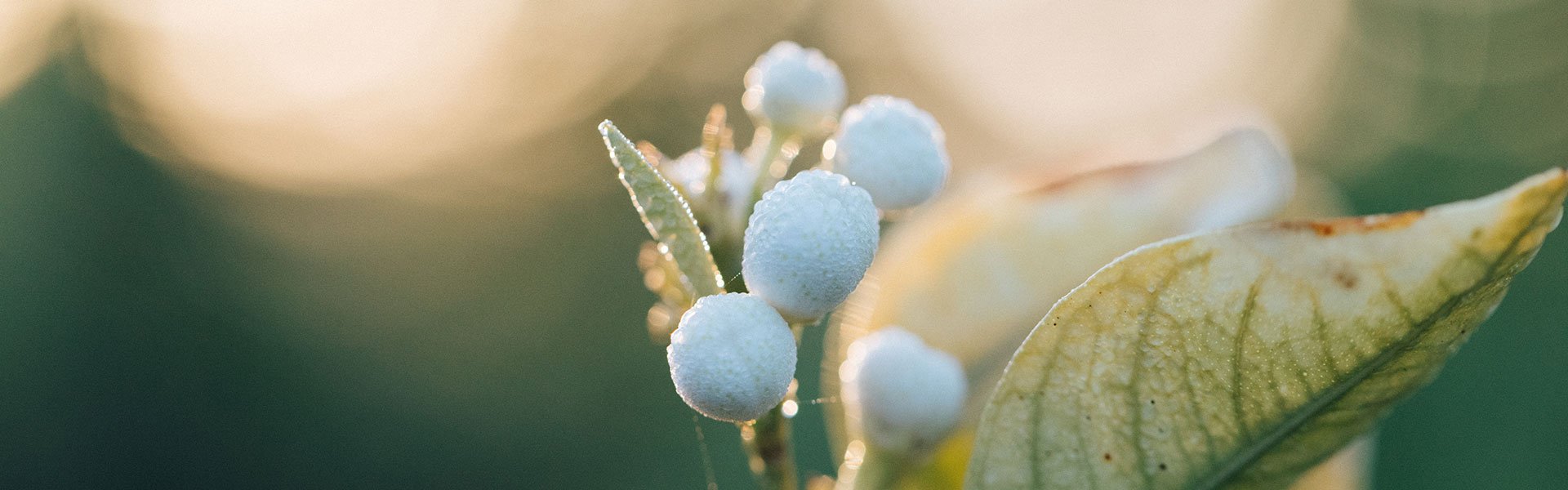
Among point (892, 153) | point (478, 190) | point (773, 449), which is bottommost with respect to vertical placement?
point (773, 449)

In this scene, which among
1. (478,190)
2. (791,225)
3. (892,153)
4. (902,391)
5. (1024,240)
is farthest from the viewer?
(478,190)

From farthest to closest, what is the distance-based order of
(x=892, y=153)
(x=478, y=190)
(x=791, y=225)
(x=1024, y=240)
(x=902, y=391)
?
1. (x=478, y=190)
2. (x=1024, y=240)
3. (x=902, y=391)
4. (x=892, y=153)
5. (x=791, y=225)

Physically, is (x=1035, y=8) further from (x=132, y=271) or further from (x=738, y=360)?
(x=738, y=360)

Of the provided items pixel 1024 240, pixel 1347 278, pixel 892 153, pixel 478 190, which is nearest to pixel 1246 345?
pixel 1347 278

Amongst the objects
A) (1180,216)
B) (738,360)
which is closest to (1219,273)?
(738,360)

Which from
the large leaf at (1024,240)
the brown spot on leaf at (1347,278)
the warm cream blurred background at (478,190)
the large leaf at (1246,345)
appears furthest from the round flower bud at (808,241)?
the warm cream blurred background at (478,190)

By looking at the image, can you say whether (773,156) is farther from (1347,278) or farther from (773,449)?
(1347,278)

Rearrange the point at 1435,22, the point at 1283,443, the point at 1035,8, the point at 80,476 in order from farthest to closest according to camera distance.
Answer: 1. the point at 1035,8
2. the point at 80,476
3. the point at 1435,22
4. the point at 1283,443
